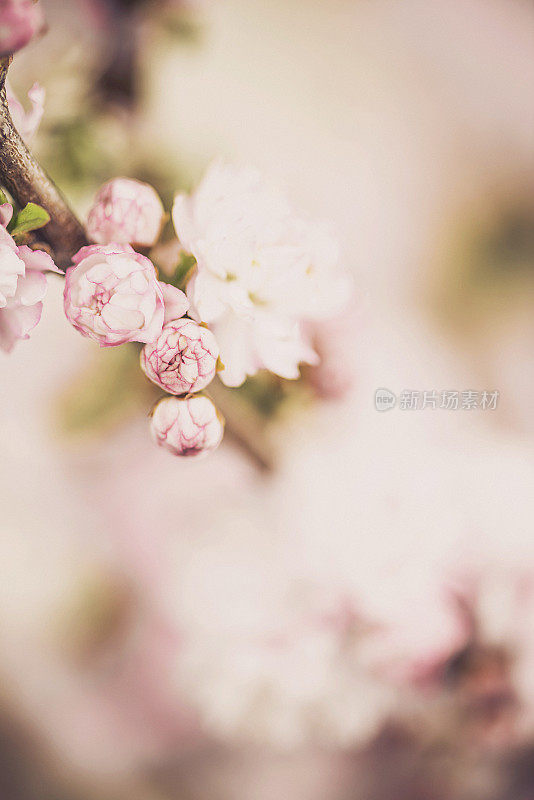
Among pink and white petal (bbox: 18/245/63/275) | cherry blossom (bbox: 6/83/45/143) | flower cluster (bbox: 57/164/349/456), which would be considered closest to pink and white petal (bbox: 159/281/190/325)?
flower cluster (bbox: 57/164/349/456)

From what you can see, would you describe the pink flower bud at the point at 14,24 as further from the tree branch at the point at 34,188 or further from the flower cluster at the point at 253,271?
the flower cluster at the point at 253,271

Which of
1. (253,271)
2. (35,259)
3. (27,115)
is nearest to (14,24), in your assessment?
(27,115)

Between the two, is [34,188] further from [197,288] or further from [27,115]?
[197,288]

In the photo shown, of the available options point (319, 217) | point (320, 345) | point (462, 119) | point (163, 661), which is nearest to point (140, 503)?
point (163, 661)

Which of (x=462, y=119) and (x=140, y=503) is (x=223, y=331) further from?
(x=462, y=119)

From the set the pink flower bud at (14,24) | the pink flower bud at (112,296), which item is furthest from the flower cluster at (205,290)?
the pink flower bud at (14,24)

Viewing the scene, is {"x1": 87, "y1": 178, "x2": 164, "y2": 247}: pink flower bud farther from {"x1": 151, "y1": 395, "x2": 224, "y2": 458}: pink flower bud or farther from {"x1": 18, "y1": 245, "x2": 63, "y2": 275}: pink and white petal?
{"x1": 151, "y1": 395, "x2": 224, "y2": 458}: pink flower bud
